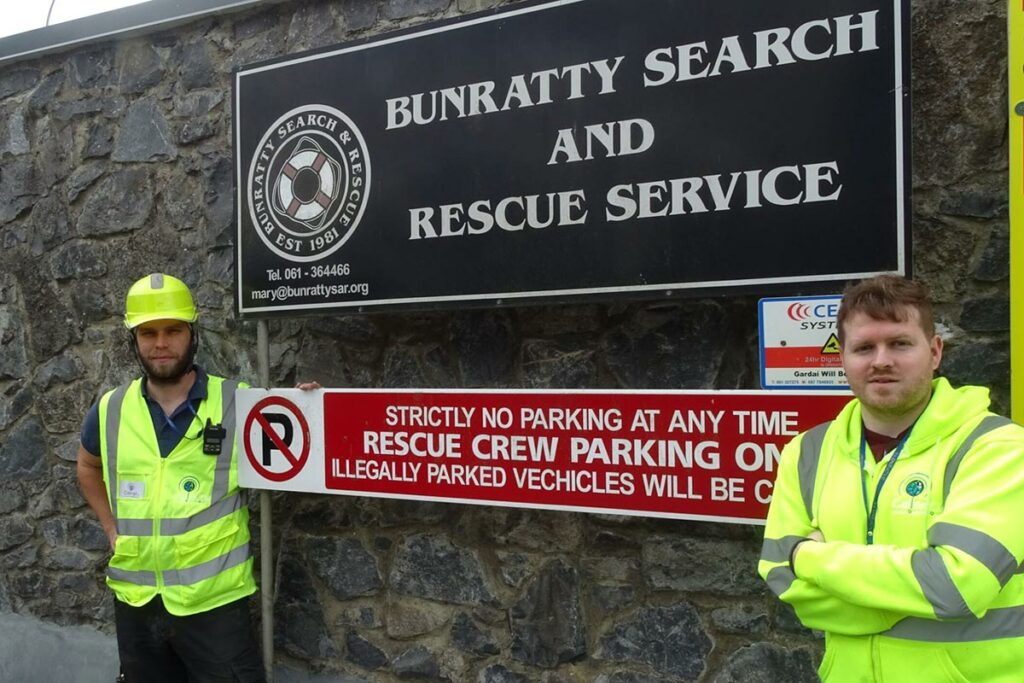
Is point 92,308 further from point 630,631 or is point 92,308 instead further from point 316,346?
point 630,631

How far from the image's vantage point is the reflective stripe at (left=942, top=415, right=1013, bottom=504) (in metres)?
1.90

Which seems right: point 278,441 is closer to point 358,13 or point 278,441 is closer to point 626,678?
point 626,678

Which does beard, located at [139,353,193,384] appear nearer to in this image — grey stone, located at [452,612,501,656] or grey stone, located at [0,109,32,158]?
grey stone, located at [452,612,501,656]

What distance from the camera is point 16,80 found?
471cm

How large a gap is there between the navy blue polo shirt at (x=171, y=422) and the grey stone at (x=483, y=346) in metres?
1.03

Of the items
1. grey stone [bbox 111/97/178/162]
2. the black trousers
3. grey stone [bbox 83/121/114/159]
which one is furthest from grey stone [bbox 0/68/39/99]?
the black trousers

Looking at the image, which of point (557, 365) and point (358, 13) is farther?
point (358, 13)

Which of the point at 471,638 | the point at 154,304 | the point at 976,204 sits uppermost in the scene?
the point at 976,204

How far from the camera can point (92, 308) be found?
4.38 meters

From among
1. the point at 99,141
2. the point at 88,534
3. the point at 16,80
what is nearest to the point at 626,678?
the point at 88,534

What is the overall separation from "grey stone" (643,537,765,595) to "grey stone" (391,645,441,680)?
39.6 inches

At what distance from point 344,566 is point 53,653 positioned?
1.86 m

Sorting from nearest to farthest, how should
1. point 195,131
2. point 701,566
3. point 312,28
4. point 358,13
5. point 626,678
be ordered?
1. point 701,566
2. point 626,678
3. point 358,13
4. point 312,28
5. point 195,131

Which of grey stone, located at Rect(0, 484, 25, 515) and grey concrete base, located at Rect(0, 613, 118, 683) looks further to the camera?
grey stone, located at Rect(0, 484, 25, 515)
